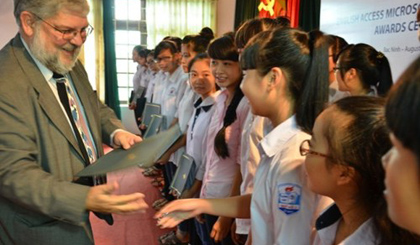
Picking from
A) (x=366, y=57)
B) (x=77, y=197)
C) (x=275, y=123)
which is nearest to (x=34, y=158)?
(x=77, y=197)

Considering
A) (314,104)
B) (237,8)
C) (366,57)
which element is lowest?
(314,104)

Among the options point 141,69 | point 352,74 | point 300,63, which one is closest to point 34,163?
point 300,63

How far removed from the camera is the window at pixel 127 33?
7.15 m

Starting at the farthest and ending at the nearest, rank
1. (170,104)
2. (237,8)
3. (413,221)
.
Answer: (237,8), (170,104), (413,221)

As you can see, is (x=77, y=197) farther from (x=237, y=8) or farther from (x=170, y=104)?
(x=237, y=8)

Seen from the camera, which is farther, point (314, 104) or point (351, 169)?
point (314, 104)

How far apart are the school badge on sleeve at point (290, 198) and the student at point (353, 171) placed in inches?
2.8

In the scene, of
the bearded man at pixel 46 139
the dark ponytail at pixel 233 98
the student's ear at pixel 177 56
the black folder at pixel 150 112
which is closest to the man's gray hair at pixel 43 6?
the bearded man at pixel 46 139

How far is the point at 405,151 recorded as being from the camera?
0.45 m

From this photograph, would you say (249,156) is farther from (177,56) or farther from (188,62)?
(177,56)

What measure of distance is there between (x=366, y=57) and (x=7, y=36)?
4226 mm

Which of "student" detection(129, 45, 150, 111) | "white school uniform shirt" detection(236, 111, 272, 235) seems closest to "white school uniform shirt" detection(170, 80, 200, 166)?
"white school uniform shirt" detection(236, 111, 272, 235)

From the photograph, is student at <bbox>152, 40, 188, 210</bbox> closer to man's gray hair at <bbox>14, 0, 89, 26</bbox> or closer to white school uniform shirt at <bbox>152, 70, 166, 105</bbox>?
white school uniform shirt at <bbox>152, 70, 166, 105</bbox>

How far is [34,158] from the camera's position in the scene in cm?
118
